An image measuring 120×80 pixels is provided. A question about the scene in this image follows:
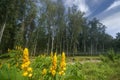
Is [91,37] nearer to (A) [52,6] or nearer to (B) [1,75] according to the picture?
(A) [52,6]

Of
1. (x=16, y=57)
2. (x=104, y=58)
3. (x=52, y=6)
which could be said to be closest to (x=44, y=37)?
(x=52, y=6)

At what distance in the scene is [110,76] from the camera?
33.2ft

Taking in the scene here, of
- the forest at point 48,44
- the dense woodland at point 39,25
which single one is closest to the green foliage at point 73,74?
the forest at point 48,44

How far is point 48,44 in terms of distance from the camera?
6825cm

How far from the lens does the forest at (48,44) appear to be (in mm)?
2533

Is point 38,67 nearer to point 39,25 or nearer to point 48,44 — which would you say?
point 39,25

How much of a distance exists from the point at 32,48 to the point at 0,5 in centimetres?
3038

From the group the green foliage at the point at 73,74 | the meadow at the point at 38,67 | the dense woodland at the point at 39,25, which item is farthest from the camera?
the dense woodland at the point at 39,25

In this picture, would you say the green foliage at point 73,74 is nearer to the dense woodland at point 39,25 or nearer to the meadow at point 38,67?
the meadow at point 38,67

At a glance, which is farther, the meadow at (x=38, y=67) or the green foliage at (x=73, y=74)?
the green foliage at (x=73, y=74)

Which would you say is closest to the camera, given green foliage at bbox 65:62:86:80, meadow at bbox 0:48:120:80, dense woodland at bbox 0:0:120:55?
meadow at bbox 0:48:120:80

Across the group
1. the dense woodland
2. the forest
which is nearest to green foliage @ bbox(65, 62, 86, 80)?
the forest

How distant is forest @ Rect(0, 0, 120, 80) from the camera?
2533mm

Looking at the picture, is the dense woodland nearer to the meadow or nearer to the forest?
the forest
